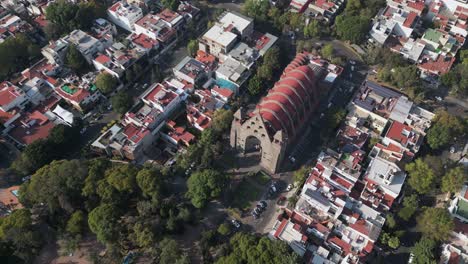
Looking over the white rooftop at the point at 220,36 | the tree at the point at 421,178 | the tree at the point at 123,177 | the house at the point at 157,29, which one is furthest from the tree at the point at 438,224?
the house at the point at 157,29

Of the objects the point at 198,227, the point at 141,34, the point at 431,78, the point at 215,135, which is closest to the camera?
the point at 198,227

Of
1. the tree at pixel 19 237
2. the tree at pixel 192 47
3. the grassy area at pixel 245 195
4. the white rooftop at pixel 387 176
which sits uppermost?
the tree at pixel 192 47

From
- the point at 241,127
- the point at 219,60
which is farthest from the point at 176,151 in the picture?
Result: the point at 219,60

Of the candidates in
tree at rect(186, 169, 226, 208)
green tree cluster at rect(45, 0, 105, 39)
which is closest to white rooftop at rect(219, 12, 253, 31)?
green tree cluster at rect(45, 0, 105, 39)

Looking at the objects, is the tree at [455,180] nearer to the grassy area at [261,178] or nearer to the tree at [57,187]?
the grassy area at [261,178]

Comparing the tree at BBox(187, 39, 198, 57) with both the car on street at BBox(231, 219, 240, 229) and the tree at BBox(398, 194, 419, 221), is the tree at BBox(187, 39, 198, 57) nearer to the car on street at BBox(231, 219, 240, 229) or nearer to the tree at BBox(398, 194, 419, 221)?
the car on street at BBox(231, 219, 240, 229)

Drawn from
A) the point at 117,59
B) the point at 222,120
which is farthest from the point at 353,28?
the point at 117,59

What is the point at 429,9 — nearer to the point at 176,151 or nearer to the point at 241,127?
the point at 241,127
